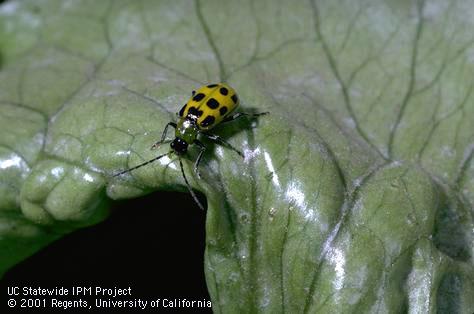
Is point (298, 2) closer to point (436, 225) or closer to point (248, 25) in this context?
point (248, 25)

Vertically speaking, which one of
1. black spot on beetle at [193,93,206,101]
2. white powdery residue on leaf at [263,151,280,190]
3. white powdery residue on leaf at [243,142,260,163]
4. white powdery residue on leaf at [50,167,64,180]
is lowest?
white powdery residue on leaf at [263,151,280,190]

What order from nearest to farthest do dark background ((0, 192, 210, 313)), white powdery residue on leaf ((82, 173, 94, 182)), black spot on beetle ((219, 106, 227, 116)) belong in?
white powdery residue on leaf ((82, 173, 94, 182))
black spot on beetle ((219, 106, 227, 116))
dark background ((0, 192, 210, 313))

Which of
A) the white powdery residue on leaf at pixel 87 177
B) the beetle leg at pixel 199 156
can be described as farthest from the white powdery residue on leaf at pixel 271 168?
the white powdery residue on leaf at pixel 87 177

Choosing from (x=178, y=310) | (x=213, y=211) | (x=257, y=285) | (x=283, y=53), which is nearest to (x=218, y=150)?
(x=213, y=211)

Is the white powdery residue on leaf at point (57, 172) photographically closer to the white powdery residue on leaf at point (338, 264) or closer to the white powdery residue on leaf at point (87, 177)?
the white powdery residue on leaf at point (87, 177)

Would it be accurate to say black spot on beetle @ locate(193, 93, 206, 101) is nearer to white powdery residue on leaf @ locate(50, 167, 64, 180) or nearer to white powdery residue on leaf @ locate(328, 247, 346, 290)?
white powdery residue on leaf @ locate(50, 167, 64, 180)

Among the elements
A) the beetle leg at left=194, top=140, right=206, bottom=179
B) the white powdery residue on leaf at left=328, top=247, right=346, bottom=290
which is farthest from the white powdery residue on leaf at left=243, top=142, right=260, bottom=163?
the white powdery residue on leaf at left=328, top=247, right=346, bottom=290
